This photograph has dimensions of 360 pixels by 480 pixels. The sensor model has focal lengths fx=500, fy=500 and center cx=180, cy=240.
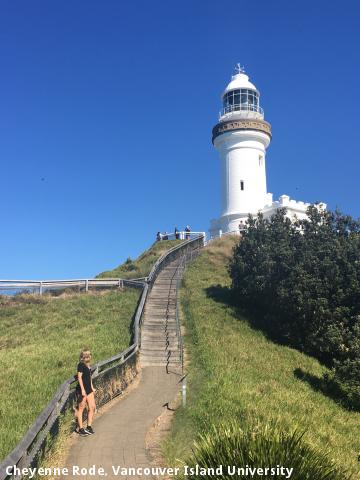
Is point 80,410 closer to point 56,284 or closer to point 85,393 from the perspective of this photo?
point 85,393

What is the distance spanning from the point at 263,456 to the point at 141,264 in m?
34.7

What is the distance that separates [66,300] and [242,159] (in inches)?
991

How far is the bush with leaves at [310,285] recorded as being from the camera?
2097cm

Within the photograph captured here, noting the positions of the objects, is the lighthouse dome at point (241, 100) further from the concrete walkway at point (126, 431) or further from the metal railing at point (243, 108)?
the concrete walkway at point (126, 431)

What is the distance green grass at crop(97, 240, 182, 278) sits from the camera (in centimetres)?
3672

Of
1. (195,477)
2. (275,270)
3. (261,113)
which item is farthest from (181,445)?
(261,113)

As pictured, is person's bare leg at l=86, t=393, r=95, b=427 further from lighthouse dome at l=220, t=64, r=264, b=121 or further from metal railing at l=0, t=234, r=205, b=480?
lighthouse dome at l=220, t=64, r=264, b=121

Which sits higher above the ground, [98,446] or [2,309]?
[2,309]

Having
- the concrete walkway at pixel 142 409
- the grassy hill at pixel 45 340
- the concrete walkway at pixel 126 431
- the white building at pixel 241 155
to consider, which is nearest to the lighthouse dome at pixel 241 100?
the white building at pixel 241 155

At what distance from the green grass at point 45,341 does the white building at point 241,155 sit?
19.8m

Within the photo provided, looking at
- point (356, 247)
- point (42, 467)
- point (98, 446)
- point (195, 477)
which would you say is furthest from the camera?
point (356, 247)

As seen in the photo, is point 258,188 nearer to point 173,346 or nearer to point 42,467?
point 173,346

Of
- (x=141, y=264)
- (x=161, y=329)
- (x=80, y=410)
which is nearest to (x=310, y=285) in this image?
(x=161, y=329)

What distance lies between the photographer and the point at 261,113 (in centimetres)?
4969
